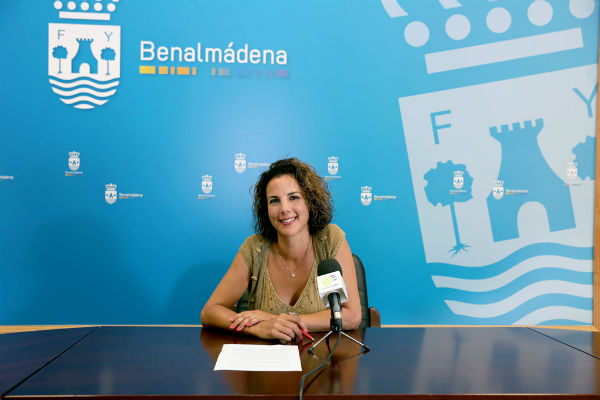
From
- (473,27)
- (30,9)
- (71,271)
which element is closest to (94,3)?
(30,9)

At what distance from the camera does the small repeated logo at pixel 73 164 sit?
3.14 meters

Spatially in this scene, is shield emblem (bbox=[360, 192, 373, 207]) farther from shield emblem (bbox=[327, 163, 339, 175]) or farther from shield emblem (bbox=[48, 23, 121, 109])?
shield emblem (bbox=[48, 23, 121, 109])

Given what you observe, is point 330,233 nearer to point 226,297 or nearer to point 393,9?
point 226,297

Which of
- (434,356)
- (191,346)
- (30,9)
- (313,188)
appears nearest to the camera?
(434,356)

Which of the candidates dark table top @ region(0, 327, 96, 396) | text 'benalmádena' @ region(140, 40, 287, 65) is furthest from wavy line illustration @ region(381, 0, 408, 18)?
dark table top @ region(0, 327, 96, 396)

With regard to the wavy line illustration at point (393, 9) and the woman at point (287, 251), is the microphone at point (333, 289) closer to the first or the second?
the woman at point (287, 251)

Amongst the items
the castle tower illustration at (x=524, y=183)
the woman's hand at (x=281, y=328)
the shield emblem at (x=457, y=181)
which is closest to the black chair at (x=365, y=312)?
the woman's hand at (x=281, y=328)

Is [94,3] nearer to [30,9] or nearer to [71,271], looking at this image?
[30,9]

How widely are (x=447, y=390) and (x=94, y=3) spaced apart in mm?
3352

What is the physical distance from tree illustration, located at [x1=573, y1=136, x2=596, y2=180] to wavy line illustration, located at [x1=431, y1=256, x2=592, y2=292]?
0.66 metres

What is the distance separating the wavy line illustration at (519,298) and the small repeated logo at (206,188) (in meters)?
1.94

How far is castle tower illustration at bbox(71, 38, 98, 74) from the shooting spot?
3152mm

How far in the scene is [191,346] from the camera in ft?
4.68

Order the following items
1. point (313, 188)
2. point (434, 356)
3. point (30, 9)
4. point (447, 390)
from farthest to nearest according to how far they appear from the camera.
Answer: point (30, 9)
point (313, 188)
point (434, 356)
point (447, 390)
